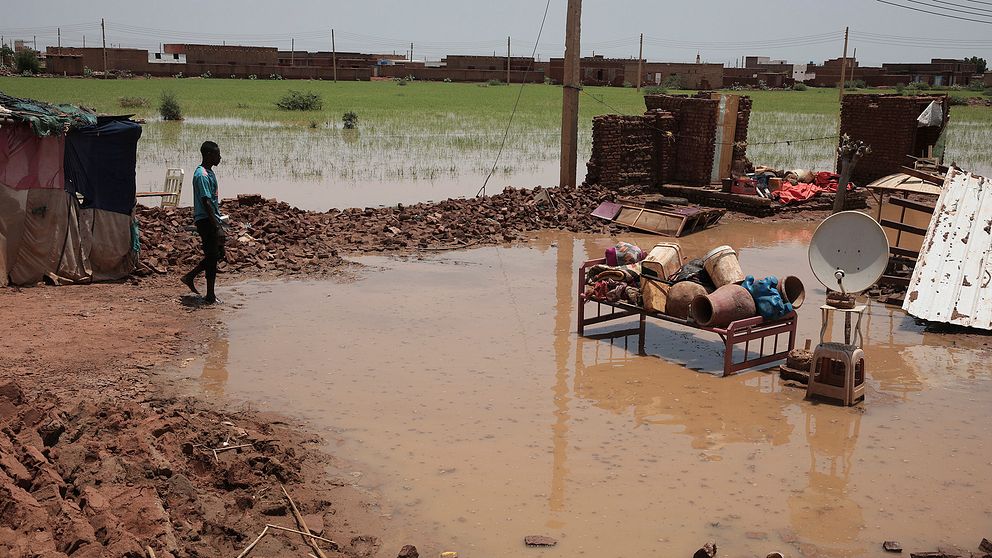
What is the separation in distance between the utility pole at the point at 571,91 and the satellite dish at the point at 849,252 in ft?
35.5

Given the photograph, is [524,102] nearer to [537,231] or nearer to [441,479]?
[537,231]

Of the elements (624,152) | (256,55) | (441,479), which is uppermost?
(256,55)

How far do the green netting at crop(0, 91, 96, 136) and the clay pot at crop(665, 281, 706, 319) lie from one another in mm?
7301

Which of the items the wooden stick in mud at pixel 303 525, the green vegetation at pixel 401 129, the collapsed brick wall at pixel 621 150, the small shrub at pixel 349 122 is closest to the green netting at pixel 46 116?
the wooden stick in mud at pixel 303 525

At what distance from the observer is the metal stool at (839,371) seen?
7835 mm

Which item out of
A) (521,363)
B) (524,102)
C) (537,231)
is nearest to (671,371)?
(521,363)

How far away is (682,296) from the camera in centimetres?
895

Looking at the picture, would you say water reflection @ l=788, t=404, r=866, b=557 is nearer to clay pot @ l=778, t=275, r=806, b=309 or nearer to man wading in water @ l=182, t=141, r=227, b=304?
clay pot @ l=778, t=275, r=806, b=309

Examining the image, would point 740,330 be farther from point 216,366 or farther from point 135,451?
point 135,451

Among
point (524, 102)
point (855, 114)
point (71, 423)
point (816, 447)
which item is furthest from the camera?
point (524, 102)

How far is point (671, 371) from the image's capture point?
29.0 ft

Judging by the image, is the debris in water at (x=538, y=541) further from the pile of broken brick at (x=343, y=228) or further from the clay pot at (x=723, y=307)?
the pile of broken brick at (x=343, y=228)

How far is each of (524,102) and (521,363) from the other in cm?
4354

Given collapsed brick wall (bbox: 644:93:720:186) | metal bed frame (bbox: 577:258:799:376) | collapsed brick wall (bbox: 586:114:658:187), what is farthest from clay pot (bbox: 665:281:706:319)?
collapsed brick wall (bbox: 644:93:720:186)
